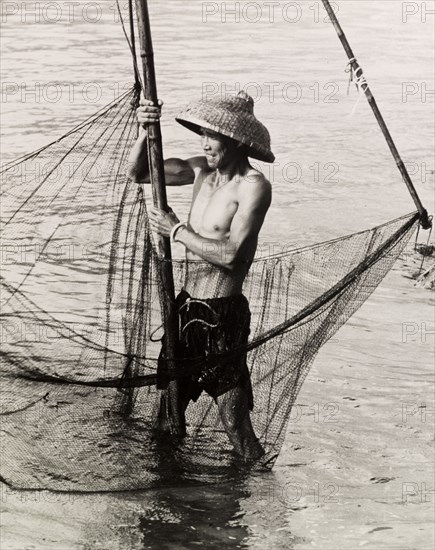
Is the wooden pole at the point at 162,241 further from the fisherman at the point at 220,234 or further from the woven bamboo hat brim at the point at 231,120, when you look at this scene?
A: the woven bamboo hat brim at the point at 231,120

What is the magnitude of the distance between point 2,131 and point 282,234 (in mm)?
3626

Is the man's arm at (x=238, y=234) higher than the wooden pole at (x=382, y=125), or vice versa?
the wooden pole at (x=382, y=125)

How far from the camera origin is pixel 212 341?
456 centimetres

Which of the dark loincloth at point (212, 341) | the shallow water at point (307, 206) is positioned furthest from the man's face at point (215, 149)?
the shallow water at point (307, 206)

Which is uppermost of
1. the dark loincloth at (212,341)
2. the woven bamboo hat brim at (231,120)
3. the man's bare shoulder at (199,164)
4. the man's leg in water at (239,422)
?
the woven bamboo hat brim at (231,120)

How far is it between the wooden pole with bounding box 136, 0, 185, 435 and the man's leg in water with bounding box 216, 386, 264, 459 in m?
0.19

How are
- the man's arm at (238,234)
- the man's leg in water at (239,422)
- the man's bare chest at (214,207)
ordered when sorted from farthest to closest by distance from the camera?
1. the man's leg in water at (239,422)
2. the man's bare chest at (214,207)
3. the man's arm at (238,234)

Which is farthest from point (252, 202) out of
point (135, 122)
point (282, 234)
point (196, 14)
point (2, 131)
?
point (196, 14)

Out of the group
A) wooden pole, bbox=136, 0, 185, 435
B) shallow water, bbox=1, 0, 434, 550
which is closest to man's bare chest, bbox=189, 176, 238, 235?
wooden pole, bbox=136, 0, 185, 435

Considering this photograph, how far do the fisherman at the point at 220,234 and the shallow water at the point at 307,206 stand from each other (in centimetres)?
47

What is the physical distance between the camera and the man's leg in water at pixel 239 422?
462cm

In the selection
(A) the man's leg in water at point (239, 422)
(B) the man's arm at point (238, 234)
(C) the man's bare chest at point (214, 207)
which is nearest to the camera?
(B) the man's arm at point (238, 234)

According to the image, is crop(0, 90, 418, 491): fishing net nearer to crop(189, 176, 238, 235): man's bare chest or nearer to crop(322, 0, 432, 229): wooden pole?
crop(322, 0, 432, 229): wooden pole

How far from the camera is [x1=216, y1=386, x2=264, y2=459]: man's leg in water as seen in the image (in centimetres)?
462
